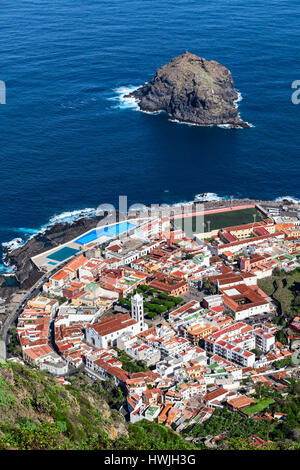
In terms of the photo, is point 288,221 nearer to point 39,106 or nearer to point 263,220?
point 263,220

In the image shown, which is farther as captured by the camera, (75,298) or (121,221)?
(121,221)

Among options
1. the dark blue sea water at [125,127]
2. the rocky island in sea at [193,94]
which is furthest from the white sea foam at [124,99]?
the rocky island in sea at [193,94]

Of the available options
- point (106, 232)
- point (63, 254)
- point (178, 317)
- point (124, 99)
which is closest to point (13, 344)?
point (178, 317)

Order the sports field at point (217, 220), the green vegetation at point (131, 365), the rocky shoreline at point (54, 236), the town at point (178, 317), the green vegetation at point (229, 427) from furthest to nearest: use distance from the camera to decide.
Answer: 1. the sports field at point (217, 220)
2. the rocky shoreline at point (54, 236)
3. the green vegetation at point (131, 365)
4. the town at point (178, 317)
5. the green vegetation at point (229, 427)

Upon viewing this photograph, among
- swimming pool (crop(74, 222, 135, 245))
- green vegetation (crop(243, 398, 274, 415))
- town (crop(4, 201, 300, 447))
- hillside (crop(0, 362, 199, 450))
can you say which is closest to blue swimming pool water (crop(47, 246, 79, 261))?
town (crop(4, 201, 300, 447))

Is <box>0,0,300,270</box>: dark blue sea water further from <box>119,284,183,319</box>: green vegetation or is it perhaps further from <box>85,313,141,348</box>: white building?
<box>85,313,141,348</box>: white building

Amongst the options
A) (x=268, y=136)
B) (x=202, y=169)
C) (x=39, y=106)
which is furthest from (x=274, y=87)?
(x=39, y=106)

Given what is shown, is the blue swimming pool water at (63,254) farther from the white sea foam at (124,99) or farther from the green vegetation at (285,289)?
the white sea foam at (124,99)
